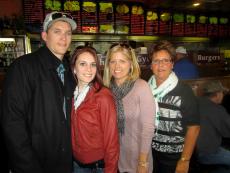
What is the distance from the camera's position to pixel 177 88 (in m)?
2.25

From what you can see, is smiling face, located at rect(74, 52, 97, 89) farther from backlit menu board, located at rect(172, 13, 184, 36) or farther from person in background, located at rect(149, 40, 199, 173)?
backlit menu board, located at rect(172, 13, 184, 36)

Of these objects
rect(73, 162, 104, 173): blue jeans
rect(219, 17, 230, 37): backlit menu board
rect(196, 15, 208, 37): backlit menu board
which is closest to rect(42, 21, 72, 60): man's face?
rect(73, 162, 104, 173): blue jeans

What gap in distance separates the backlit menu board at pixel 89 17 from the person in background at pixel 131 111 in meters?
4.13

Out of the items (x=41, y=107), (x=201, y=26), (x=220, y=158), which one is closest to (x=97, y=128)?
(x=41, y=107)

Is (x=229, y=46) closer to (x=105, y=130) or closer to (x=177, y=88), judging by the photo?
(x=177, y=88)

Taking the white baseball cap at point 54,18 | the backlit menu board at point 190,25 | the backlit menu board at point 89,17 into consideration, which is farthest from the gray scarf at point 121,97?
the backlit menu board at point 190,25

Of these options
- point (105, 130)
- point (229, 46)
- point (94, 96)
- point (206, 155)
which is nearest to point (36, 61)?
point (94, 96)

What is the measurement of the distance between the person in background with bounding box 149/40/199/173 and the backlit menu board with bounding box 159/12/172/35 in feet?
17.2

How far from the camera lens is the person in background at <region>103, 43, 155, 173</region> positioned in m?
2.11

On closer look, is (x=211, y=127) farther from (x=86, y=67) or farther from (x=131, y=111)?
(x=86, y=67)

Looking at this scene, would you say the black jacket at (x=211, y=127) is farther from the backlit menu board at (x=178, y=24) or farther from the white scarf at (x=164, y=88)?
the backlit menu board at (x=178, y=24)

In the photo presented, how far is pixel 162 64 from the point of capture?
7.62 ft

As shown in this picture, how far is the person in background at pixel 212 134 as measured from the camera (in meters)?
2.79

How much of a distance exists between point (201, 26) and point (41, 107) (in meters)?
7.54
